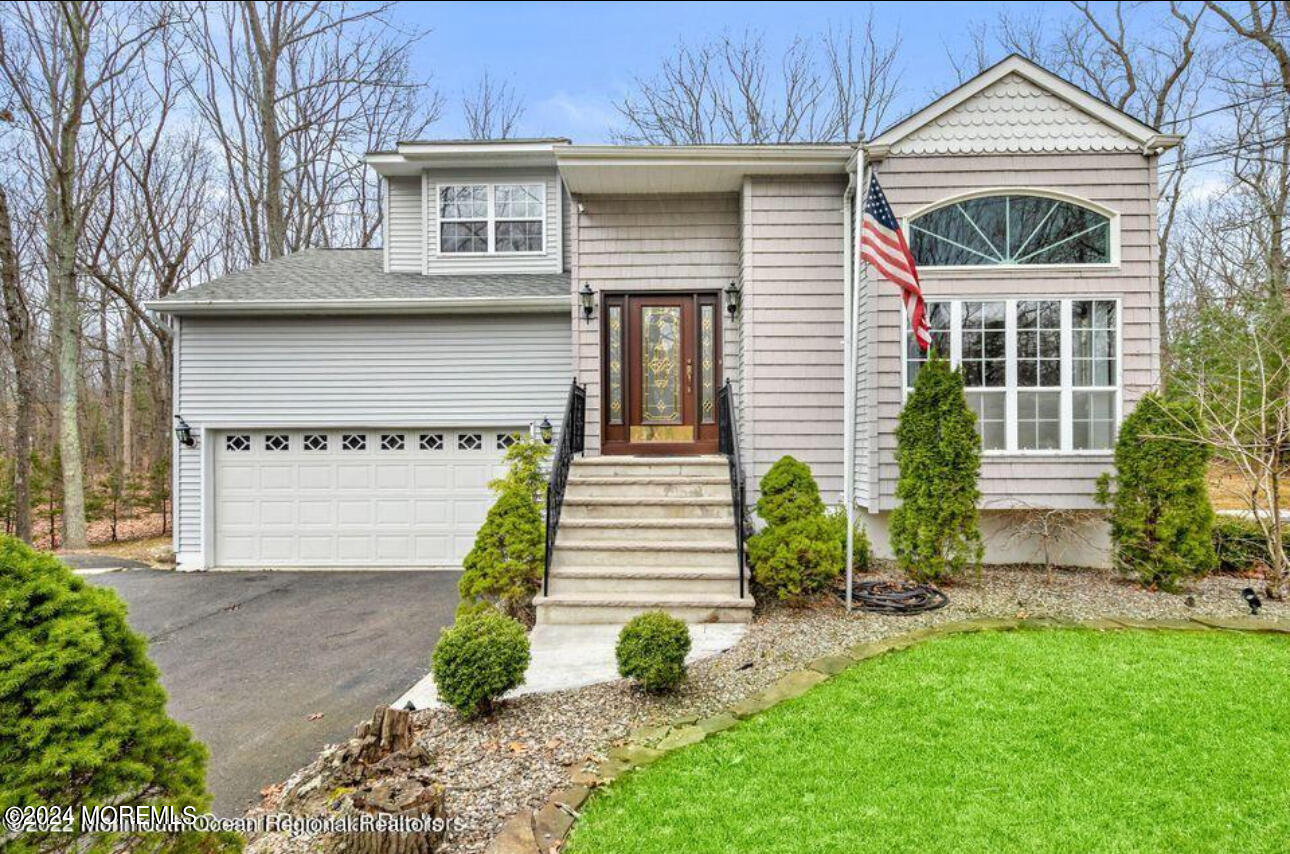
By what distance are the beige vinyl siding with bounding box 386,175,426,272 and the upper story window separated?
1.74ft

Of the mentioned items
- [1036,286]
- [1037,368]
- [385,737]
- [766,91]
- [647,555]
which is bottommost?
[385,737]

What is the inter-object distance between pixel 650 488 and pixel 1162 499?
458cm

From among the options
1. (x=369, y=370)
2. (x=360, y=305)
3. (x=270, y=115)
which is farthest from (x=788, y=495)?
(x=270, y=115)

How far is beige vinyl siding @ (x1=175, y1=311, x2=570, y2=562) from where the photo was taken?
8281mm

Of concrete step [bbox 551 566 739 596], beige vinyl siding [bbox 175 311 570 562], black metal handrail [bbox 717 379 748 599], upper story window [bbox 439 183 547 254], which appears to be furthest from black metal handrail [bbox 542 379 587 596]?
upper story window [bbox 439 183 547 254]

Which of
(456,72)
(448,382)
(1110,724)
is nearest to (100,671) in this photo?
(1110,724)

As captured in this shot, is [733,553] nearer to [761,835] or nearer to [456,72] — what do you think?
[761,835]

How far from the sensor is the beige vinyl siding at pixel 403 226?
31.0 feet

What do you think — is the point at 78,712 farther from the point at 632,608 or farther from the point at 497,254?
the point at 497,254

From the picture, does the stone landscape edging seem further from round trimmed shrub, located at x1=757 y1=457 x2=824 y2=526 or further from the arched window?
the arched window

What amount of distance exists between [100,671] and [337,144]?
54.6 ft

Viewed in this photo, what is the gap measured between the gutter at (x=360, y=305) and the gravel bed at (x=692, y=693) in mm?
Result: 5042

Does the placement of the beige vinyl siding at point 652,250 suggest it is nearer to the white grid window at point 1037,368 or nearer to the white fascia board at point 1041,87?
the white fascia board at point 1041,87

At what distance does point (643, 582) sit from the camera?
5027mm
